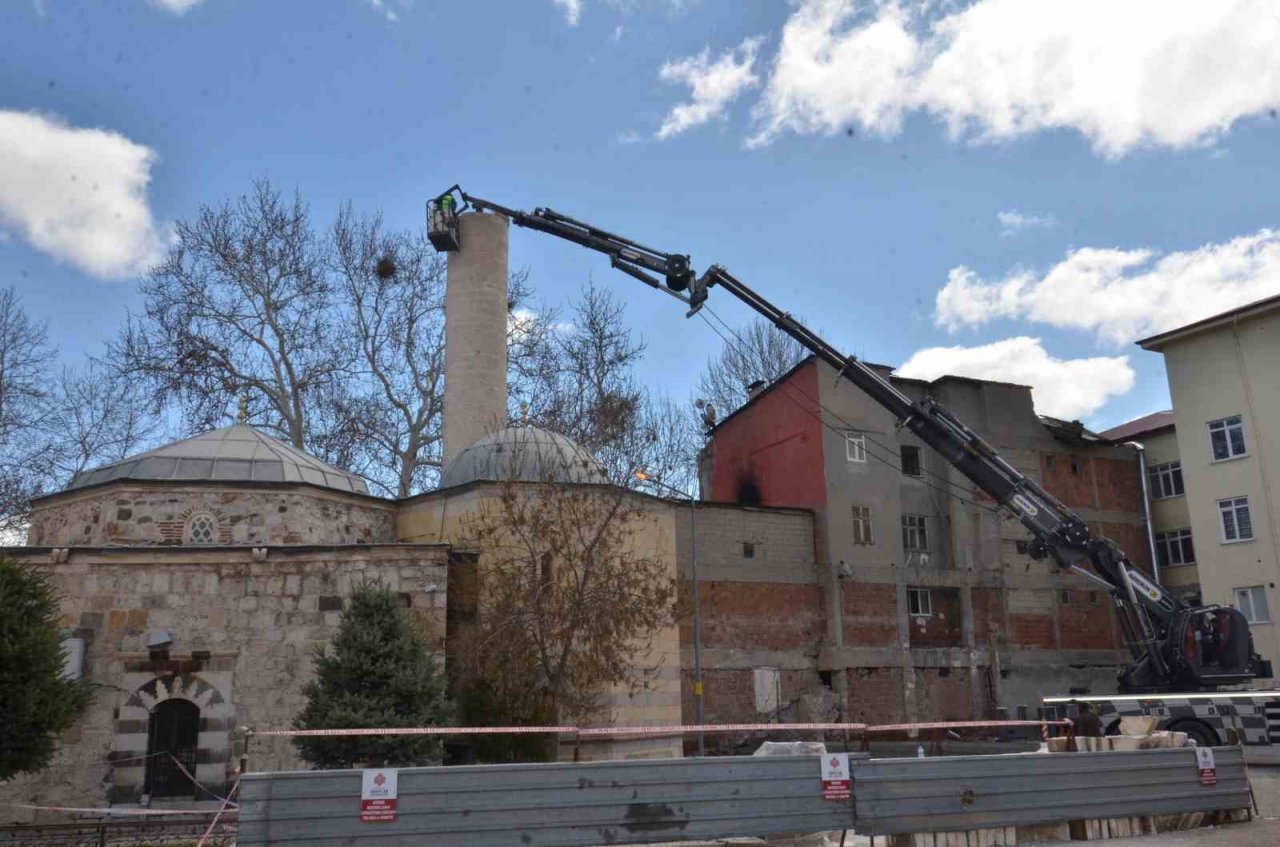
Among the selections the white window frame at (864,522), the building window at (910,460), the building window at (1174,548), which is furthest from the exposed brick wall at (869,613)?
the building window at (1174,548)

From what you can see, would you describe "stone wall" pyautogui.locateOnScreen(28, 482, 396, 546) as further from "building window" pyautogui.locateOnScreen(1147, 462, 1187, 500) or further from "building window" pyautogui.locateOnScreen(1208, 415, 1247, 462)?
"building window" pyautogui.locateOnScreen(1147, 462, 1187, 500)

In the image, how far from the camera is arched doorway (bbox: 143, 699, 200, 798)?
49.7 ft

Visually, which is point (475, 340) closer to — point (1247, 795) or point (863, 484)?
point (863, 484)

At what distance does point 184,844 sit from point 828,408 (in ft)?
67.9

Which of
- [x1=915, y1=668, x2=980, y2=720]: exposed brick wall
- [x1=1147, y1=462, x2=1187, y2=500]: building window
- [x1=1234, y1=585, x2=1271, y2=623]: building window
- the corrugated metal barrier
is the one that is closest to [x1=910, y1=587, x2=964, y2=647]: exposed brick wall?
[x1=915, y1=668, x2=980, y2=720]: exposed brick wall

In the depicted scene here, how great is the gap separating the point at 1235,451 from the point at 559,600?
19.2 metres

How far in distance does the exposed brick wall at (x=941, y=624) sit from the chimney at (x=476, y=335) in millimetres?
12470

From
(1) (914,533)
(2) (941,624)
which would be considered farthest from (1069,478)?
(2) (941,624)

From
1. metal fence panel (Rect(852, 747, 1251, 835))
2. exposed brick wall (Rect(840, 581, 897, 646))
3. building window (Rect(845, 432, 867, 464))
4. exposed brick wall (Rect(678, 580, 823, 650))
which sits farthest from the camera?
building window (Rect(845, 432, 867, 464))

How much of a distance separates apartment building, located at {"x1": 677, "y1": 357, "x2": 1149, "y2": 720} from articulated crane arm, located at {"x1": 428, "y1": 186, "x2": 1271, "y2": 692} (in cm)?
571

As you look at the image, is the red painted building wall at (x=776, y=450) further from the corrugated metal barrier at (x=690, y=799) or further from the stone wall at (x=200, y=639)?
the corrugated metal barrier at (x=690, y=799)

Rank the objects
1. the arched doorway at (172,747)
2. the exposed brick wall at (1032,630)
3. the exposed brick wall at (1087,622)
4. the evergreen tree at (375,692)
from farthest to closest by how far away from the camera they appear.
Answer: the exposed brick wall at (1087,622) < the exposed brick wall at (1032,630) < the arched doorway at (172,747) < the evergreen tree at (375,692)

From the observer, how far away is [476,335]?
27422mm

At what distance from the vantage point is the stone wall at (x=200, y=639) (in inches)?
591
